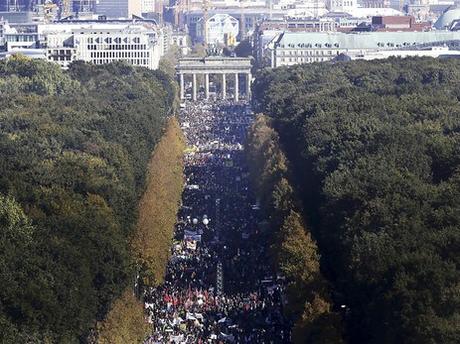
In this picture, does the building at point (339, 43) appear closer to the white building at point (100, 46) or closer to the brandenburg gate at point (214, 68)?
the brandenburg gate at point (214, 68)

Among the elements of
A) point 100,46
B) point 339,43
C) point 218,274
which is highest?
point 100,46

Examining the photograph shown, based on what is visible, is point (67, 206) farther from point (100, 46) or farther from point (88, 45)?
point (100, 46)

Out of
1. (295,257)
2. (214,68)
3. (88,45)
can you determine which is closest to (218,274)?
(295,257)

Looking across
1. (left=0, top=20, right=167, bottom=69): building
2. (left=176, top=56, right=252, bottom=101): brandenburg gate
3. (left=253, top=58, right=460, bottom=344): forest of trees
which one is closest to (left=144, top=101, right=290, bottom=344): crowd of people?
(left=253, top=58, right=460, bottom=344): forest of trees

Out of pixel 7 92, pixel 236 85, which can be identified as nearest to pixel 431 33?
pixel 236 85

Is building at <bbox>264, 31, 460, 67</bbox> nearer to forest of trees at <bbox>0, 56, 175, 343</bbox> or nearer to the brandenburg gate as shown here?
the brandenburg gate

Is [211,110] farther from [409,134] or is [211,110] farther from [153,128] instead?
[409,134]
